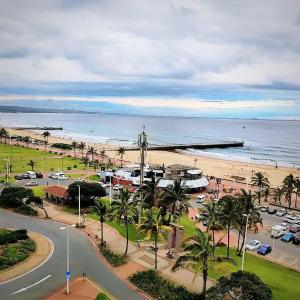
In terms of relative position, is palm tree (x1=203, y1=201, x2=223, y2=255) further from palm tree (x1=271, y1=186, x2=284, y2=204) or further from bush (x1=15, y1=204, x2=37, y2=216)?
palm tree (x1=271, y1=186, x2=284, y2=204)

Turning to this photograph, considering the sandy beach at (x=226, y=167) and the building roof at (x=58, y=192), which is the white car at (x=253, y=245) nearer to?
the building roof at (x=58, y=192)

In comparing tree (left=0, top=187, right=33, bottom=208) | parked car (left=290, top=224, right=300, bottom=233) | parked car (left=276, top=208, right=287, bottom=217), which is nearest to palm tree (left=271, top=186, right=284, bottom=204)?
parked car (left=276, top=208, right=287, bottom=217)

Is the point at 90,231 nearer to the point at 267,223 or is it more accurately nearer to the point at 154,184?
the point at 154,184

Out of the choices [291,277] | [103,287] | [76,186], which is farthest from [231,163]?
[103,287]

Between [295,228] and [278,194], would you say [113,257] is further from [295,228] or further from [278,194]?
[278,194]

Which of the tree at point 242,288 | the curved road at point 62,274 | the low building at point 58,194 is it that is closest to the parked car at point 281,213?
Result: the curved road at point 62,274

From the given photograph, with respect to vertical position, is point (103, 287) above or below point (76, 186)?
below
